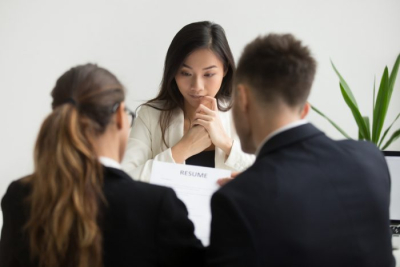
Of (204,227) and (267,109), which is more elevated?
(267,109)

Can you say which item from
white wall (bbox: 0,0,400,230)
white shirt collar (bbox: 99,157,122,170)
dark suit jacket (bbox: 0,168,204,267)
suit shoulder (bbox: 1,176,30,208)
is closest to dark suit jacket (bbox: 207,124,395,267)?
dark suit jacket (bbox: 0,168,204,267)

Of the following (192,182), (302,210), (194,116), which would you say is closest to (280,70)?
(302,210)

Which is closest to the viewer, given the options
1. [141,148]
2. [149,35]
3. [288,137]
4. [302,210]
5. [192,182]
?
[302,210]

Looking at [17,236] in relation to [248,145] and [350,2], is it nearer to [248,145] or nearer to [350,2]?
[248,145]

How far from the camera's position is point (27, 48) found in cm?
274

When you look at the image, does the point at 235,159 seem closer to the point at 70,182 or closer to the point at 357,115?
the point at 357,115

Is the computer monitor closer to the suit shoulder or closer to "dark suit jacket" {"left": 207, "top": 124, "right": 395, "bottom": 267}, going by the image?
"dark suit jacket" {"left": 207, "top": 124, "right": 395, "bottom": 267}

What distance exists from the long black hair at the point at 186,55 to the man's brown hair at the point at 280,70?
0.90 meters

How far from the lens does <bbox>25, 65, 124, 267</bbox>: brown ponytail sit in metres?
1.06

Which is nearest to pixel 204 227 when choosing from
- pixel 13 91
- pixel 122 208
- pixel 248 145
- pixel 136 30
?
pixel 248 145

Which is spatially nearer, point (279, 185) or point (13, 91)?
point (279, 185)

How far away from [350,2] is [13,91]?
2086 mm

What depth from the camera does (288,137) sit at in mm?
1138

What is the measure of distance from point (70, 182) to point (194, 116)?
50.1 inches
